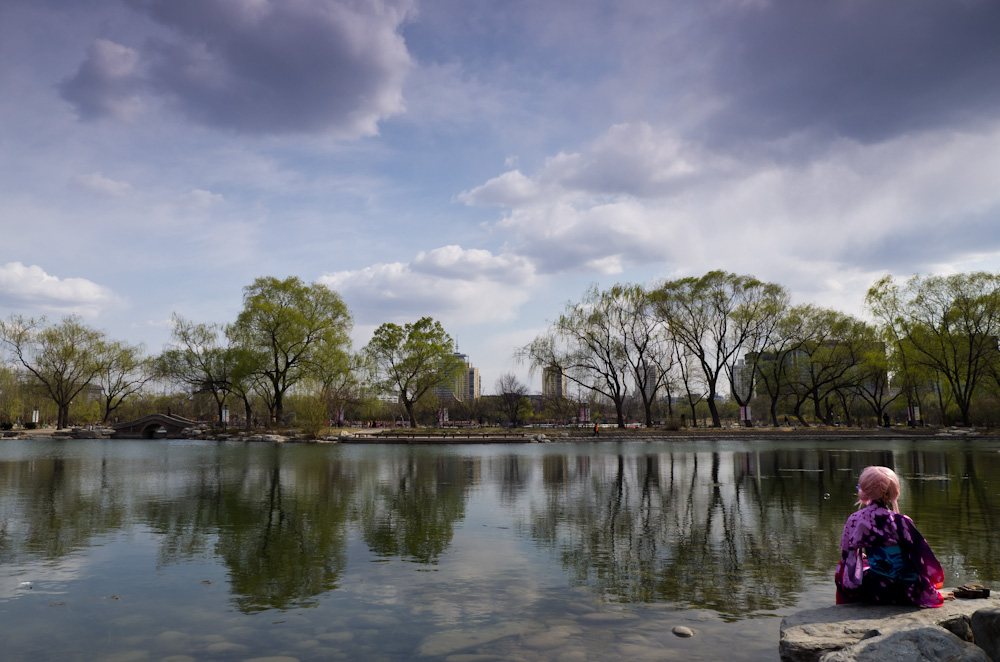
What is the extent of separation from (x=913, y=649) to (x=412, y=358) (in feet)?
215

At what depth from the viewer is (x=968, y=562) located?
8273 millimetres

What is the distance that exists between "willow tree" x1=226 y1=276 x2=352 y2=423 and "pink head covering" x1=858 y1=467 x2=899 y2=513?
5878 cm

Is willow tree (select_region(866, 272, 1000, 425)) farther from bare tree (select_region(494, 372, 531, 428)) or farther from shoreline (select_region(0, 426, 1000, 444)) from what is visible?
bare tree (select_region(494, 372, 531, 428))

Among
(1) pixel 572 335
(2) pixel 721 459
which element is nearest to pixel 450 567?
(2) pixel 721 459

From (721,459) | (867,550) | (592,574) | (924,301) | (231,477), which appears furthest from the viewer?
(924,301)

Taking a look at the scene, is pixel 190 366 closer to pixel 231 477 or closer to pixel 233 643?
pixel 231 477

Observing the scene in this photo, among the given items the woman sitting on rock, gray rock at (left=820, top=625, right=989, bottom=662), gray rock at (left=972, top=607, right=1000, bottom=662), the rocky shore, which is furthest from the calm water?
the rocky shore

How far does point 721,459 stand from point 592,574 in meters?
24.0

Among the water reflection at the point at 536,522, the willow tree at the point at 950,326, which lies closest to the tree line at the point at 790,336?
the willow tree at the point at 950,326

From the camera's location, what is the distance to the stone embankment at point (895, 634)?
4250mm

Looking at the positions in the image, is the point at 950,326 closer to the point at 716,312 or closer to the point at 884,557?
the point at 716,312

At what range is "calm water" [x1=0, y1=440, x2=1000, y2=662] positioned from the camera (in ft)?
18.4

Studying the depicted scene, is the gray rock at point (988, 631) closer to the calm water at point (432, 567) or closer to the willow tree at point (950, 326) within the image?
the calm water at point (432, 567)

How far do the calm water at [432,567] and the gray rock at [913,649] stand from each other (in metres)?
1.09
